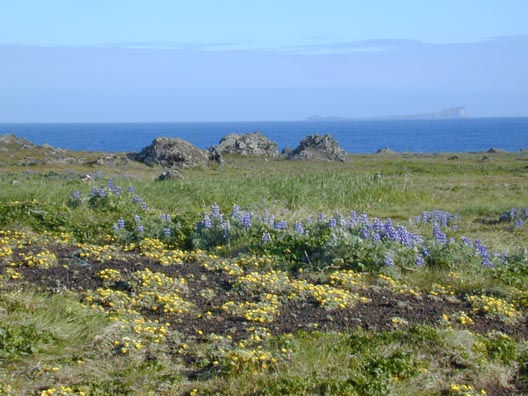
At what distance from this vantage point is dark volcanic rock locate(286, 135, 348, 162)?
1959 inches

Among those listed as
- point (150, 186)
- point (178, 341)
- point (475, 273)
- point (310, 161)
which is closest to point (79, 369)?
point (178, 341)

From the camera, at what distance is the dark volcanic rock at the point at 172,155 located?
40375mm

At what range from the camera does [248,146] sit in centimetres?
5312

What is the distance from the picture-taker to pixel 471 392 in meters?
5.31

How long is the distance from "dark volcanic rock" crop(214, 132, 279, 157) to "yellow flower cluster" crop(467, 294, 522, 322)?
4471cm

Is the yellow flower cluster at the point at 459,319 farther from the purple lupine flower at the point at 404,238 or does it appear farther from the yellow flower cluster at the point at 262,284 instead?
the purple lupine flower at the point at 404,238

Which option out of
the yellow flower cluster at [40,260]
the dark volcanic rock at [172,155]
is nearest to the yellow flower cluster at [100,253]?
the yellow flower cluster at [40,260]

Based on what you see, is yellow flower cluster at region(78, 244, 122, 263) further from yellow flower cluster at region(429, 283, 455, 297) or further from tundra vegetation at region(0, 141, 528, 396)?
yellow flower cluster at region(429, 283, 455, 297)

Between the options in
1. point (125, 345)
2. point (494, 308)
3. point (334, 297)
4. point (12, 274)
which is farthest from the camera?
point (12, 274)

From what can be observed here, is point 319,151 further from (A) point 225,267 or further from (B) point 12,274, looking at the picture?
(B) point 12,274

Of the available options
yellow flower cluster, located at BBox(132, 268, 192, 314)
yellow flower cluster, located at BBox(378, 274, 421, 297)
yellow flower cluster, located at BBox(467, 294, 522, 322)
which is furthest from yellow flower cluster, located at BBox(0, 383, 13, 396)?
yellow flower cluster, located at BBox(467, 294, 522, 322)

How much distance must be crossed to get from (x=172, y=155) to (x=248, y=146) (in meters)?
13.1

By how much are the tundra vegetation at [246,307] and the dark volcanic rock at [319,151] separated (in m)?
36.7

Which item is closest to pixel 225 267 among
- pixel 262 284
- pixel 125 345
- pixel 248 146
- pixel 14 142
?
pixel 262 284
